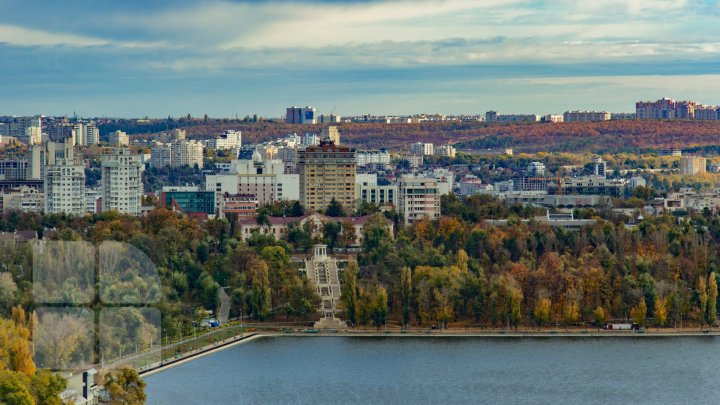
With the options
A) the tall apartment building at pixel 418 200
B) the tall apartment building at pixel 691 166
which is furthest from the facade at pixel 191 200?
the tall apartment building at pixel 691 166

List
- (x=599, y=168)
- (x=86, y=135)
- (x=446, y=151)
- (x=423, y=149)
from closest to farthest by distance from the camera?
1. (x=599, y=168)
2. (x=86, y=135)
3. (x=446, y=151)
4. (x=423, y=149)

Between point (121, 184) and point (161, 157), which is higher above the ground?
point (121, 184)

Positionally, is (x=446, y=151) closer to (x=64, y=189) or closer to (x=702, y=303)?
(x=64, y=189)

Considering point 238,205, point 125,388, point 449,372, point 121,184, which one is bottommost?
point 449,372

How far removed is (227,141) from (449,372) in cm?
5608

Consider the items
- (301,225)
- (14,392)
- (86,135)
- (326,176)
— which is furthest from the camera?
(86,135)

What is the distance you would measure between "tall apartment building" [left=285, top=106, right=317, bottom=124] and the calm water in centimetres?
6037

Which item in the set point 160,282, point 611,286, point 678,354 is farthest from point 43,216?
point 678,354

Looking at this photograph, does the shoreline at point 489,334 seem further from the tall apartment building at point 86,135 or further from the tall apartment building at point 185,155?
the tall apartment building at point 86,135

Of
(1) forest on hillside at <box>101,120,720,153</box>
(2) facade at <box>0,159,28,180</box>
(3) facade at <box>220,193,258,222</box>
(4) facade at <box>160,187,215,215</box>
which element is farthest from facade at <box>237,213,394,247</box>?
(1) forest on hillside at <box>101,120,720,153</box>

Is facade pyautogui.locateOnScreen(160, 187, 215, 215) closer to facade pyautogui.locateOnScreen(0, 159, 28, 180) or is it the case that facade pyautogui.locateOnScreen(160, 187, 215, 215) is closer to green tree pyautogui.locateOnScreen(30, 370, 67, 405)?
facade pyautogui.locateOnScreen(0, 159, 28, 180)

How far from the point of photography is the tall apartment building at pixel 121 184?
3803 cm

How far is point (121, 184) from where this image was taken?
3847 centimetres

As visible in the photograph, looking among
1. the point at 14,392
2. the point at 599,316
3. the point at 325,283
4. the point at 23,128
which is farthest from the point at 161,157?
the point at 14,392
